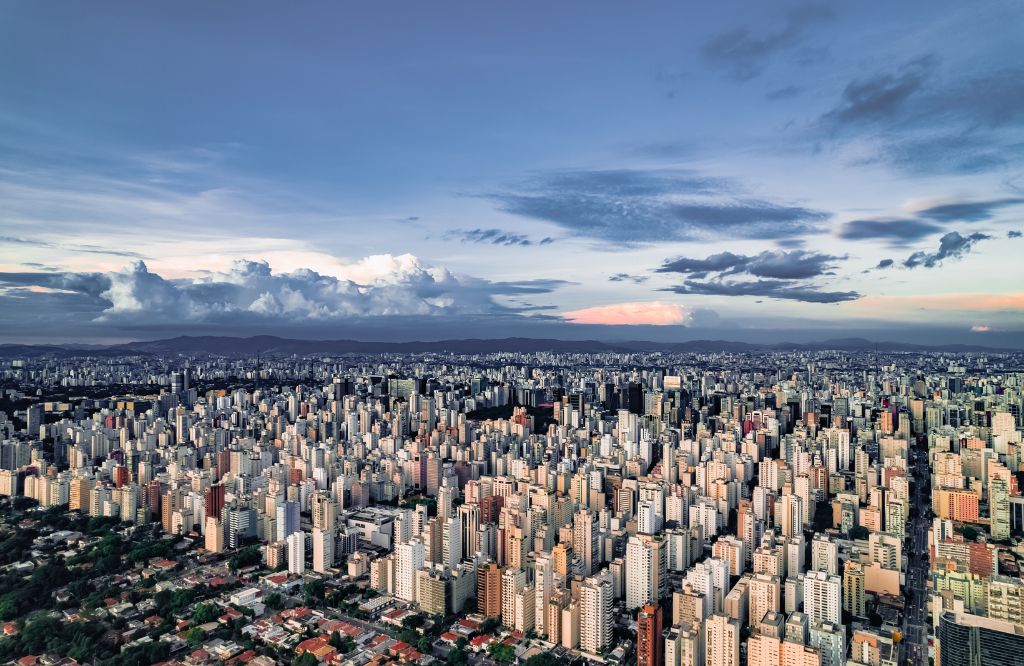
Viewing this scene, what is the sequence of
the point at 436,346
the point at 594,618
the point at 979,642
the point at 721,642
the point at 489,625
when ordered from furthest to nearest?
the point at 436,346, the point at 489,625, the point at 594,618, the point at 721,642, the point at 979,642

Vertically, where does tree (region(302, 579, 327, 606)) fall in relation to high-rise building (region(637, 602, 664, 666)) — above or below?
below

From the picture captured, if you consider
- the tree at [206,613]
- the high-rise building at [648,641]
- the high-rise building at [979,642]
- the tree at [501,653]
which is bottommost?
the tree at [501,653]

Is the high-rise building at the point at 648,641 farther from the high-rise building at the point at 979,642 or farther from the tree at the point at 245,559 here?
the tree at the point at 245,559

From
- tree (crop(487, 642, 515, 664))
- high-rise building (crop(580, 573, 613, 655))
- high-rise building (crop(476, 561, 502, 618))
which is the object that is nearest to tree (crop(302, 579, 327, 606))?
high-rise building (crop(476, 561, 502, 618))

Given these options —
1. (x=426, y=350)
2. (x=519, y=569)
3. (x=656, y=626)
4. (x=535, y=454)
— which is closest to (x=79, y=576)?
(x=519, y=569)

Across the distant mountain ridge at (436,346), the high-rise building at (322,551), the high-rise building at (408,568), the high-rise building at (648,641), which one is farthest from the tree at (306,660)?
the distant mountain ridge at (436,346)

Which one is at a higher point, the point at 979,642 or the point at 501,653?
the point at 979,642

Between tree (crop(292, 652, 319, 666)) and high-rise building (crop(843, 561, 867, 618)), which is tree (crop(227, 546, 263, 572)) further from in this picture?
high-rise building (crop(843, 561, 867, 618))

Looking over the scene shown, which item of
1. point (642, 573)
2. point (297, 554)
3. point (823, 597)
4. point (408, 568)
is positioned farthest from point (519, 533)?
point (823, 597)

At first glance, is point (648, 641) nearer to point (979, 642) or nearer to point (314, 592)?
point (979, 642)
